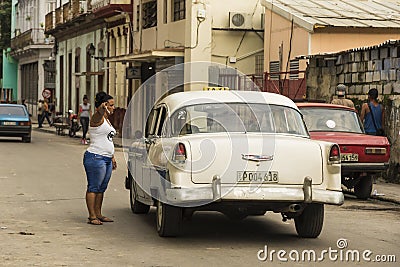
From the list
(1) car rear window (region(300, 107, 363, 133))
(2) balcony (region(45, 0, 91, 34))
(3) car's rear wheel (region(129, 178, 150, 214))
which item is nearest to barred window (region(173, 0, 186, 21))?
(2) balcony (region(45, 0, 91, 34))

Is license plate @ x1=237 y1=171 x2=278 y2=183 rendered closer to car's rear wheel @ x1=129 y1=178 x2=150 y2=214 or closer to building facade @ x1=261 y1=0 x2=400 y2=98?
car's rear wheel @ x1=129 y1=178 x2=150 y2=214

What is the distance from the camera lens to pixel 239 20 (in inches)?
1284

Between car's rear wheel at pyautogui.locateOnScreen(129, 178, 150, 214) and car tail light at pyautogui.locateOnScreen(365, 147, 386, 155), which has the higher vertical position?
car tail light at pyautogui.locateOnScreen(365, 147, 386, 155)

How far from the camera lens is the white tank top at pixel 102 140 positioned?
39.1ft

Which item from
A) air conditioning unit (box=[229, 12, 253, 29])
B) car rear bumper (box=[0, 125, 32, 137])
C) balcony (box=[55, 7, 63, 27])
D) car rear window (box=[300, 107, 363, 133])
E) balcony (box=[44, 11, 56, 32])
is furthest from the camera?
balcony (box=[44, 11, 56, 32])

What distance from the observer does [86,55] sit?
4925 centimetres

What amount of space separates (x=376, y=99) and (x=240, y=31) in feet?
47.1

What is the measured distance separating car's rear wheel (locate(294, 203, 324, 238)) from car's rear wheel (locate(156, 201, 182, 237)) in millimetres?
1516

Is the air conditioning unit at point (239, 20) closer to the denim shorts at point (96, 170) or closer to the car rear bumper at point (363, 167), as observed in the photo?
the car rear bumper at point (363, 167)

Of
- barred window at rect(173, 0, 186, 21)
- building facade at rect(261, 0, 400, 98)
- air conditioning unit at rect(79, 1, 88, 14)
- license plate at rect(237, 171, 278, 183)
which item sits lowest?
license plate at rect(237, 171, 278, 183)

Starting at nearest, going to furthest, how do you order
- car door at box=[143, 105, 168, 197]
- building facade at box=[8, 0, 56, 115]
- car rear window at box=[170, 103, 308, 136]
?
car door at box=[143, 105, 168, 197], car rear window at box=[170, 103, 308, 136], building facade at box=[8, 0, 56, 115]

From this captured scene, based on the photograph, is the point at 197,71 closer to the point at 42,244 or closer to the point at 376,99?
the point at 376,99

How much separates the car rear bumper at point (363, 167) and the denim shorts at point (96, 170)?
5.03 metres

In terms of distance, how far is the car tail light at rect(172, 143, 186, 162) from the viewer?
10.0 meters
